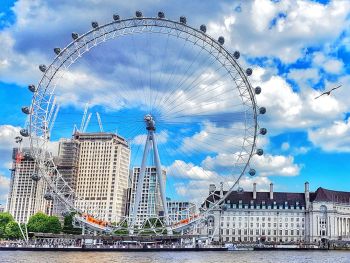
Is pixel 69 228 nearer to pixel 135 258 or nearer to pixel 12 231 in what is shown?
pixel 12 231

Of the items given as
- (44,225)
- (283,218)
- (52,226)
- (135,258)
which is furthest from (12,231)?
(283,218)

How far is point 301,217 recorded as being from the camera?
158 metres

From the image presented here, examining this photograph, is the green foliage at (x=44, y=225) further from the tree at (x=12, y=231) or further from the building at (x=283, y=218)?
the building at (x=283, y=218)

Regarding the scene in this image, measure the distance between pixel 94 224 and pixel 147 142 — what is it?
57.0 ft

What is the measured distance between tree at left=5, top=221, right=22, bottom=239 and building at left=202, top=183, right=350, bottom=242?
5499 cm

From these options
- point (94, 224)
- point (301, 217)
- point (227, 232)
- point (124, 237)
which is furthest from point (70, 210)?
point (301, 217)

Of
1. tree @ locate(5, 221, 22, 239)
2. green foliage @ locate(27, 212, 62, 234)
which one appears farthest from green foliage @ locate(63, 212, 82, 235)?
tree @ locate(5, 221, 22, 239)

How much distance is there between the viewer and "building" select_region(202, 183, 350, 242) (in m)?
155

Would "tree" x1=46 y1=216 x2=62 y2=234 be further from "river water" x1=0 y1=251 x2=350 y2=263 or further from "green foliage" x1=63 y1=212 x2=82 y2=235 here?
"river water" x1=0 y1=251 x2=350 y2=263

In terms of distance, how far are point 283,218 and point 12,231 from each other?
258 feet

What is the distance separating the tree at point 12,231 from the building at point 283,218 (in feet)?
180

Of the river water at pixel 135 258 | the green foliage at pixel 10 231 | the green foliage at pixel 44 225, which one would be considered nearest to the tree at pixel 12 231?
the green foliage at pixel 10 231

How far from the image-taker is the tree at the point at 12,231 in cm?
13288

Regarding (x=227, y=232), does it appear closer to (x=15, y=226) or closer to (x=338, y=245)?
(x=338, y=245)
